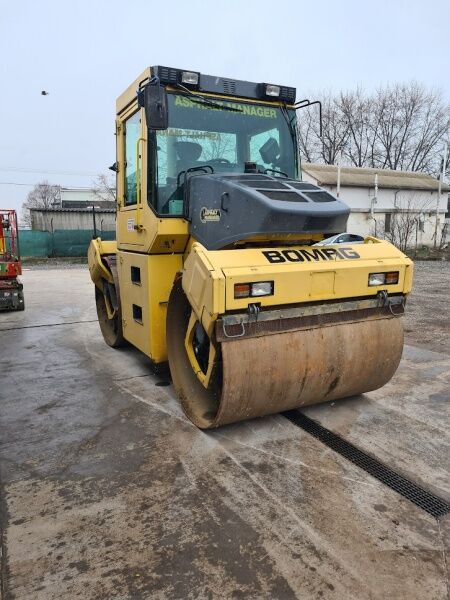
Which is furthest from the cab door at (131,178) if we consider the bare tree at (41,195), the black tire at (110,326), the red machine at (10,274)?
the bare tree at (41,195)

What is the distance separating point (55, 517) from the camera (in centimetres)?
273

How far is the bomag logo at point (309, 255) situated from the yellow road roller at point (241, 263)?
0.01 meters

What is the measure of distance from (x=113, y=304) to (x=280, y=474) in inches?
146

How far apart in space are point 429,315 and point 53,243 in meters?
21.2

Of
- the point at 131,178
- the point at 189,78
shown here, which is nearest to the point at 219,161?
the point at 189,78

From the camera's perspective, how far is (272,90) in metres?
4.54

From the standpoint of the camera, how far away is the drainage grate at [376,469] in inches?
111

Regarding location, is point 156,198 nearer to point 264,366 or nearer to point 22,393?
point 264,366

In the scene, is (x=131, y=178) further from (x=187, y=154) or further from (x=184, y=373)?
(x=184, y=373)

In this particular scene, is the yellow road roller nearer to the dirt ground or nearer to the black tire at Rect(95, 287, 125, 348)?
the black tire at Rect(95, 287, 125, 348)

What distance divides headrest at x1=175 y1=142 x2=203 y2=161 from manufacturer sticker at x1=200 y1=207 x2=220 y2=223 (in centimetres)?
71

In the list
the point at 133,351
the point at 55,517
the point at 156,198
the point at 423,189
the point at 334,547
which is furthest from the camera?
the point at 423,189

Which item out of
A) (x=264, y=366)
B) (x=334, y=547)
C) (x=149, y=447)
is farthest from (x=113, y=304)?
(x=334, y=547)

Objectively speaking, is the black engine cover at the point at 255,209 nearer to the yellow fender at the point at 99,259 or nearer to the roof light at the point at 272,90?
the roof light at the point at 272,90
